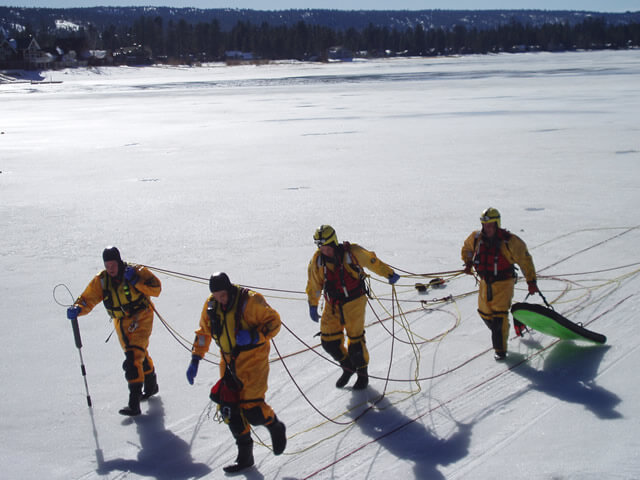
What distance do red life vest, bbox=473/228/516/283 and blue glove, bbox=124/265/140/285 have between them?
289 centimetres

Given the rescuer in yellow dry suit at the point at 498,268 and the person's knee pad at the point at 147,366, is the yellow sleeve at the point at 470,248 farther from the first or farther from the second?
the person's knee pad at the point at 147,366

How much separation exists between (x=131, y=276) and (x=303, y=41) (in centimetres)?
10688

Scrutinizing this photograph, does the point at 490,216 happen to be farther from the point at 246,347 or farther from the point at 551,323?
the point at 246,347

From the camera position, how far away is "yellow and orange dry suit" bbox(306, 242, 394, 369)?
502 centimetres

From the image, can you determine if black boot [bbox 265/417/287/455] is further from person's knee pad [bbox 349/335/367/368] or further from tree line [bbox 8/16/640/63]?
tree line [bbox 8/16/640/63]

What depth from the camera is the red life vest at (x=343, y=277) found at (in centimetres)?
501

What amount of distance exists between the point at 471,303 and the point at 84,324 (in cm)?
422

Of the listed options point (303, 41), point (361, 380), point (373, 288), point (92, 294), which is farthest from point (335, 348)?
point (303, 41)

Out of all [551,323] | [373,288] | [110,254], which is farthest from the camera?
[373,288]

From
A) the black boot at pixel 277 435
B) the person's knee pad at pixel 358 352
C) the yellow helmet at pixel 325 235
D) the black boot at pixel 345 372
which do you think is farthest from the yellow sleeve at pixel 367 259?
the black boot at pixel 277 435

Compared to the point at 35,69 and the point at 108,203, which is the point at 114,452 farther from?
the point at 35,69

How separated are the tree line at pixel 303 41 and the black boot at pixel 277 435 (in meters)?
91.1

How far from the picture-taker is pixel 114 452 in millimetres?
4438

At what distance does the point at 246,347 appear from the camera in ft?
13.5
